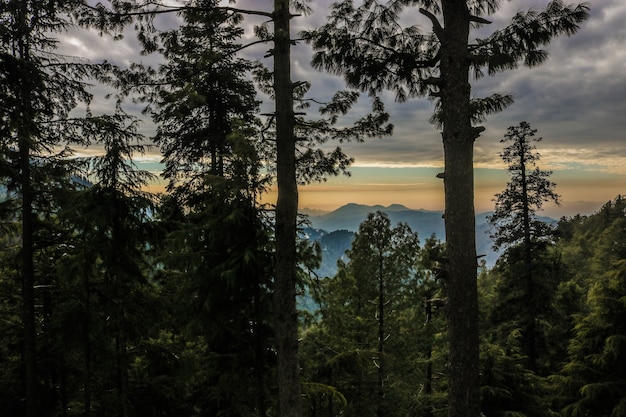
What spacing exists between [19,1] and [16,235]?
21.3ft

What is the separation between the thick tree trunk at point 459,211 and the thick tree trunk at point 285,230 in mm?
2601

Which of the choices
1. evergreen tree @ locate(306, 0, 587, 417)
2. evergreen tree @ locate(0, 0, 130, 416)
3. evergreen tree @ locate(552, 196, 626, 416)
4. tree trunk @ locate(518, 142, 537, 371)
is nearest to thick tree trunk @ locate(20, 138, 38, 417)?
evergreen tree @ locate(0, 0, 130, 416)

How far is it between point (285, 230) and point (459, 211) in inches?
115

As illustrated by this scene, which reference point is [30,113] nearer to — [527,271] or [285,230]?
[285,230]

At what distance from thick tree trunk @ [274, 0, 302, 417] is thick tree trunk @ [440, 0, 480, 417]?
8.53 feet

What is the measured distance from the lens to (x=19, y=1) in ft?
26.6

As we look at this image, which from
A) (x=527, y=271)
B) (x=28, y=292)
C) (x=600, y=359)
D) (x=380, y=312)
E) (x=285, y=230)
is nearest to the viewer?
(x=285, y=230)

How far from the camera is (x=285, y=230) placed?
6.66m

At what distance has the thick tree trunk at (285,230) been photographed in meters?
6.48

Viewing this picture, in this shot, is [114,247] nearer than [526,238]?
Yes

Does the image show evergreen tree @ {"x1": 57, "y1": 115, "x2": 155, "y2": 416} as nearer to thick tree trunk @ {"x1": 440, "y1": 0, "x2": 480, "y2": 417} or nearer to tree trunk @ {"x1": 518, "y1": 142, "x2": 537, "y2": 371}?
thick tree trunk @ {"x1": 440, "y1": 0, "x2": 480, "y2": 417}

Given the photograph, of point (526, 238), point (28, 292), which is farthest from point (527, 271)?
point (28, 292)

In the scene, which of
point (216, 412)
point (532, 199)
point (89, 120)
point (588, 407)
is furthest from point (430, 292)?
point (89, 120)

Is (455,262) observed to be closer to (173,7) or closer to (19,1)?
(173,7)
